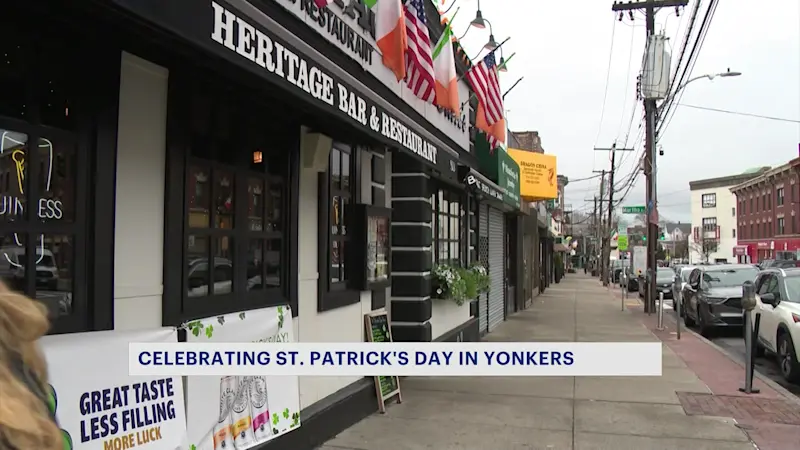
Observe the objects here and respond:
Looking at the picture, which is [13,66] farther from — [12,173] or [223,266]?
[223,266]

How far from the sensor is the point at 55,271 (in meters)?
3.26

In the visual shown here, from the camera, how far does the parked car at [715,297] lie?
14383 millimetres

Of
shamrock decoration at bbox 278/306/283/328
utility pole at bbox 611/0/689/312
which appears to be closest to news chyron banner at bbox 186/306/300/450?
shamrock decoration at bbox 278/306/283/328

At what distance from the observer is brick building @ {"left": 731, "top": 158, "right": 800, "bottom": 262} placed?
55344 millimetres

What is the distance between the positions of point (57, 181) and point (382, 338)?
4599 millimetres

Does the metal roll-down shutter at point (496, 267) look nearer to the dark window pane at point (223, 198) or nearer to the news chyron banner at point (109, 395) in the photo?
the dark window pane at point (223, 198)

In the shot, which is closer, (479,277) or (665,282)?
(479,277)

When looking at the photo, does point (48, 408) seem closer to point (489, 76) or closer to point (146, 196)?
point (146, 196)

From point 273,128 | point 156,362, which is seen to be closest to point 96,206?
point 156,362

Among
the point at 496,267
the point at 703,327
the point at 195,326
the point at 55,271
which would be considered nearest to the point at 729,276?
the point at 703,327

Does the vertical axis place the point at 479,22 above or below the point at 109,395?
above

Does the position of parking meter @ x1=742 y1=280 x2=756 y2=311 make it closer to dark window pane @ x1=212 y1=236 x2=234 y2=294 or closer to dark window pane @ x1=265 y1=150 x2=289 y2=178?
dark window pane @ x1=265 y1=150 x2=289 y2=178

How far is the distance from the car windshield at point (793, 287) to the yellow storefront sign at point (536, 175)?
7743 mm

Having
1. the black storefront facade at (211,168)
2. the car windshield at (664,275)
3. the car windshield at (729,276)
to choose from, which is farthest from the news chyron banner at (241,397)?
the car windshield at (664,275)
